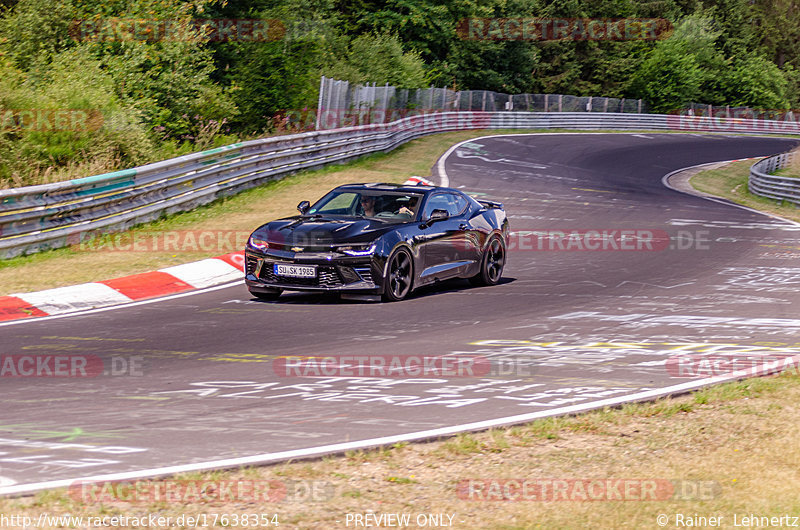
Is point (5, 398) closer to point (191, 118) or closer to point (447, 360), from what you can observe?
point (447, 360)

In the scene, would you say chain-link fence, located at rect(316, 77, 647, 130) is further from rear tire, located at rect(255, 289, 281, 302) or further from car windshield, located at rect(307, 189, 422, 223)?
rear tire, located at rect(255, 289, 281, 302)

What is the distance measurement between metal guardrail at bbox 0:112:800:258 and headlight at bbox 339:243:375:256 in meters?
5.57

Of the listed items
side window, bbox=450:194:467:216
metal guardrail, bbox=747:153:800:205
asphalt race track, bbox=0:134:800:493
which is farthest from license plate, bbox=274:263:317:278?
metal guardrail, bbox=747:153:800:205

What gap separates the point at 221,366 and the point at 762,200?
77.5 feet

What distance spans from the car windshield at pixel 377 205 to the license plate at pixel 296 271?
49.7 inches

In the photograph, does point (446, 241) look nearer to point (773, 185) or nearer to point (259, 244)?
point (259, 244)

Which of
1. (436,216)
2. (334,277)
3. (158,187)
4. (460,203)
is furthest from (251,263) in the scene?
(158,187)

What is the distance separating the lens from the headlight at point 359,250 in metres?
11.7

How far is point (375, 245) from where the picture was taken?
11.8 m

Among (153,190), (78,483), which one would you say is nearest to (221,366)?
(78,483)

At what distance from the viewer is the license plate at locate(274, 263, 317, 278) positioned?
1175 cm

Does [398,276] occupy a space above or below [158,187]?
below

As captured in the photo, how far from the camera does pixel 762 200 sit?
28719 millimetres

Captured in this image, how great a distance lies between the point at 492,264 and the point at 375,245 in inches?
108
